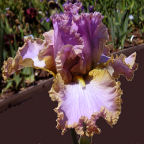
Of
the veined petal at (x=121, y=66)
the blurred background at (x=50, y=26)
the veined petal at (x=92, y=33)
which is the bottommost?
the blurred background at (x=50, y=26)

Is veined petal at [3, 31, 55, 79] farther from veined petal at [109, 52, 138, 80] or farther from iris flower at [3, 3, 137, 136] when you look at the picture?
veined petal at [109, 52, 138, 80]

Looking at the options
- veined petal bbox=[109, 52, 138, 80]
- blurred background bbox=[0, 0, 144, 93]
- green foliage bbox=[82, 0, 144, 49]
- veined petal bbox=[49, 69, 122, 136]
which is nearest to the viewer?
veined petal bbox=[49, 69, 122, 136]

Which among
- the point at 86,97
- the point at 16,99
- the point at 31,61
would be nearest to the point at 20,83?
the point at 16,99

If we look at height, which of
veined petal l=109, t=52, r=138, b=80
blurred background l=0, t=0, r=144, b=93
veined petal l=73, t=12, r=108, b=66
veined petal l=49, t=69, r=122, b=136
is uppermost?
veined petal l=73, t=12, r=108, b=66

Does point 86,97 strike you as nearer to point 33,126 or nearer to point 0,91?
point 33,126

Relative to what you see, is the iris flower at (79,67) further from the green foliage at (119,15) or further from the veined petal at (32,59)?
the green foliage at (119,15)

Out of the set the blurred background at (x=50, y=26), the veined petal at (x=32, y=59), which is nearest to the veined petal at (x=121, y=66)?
the veined petal at (x=32, y=59)

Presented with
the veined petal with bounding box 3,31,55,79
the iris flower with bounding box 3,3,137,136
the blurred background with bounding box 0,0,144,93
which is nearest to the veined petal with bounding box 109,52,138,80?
the iris flower with bounding box 3,3,137,136
